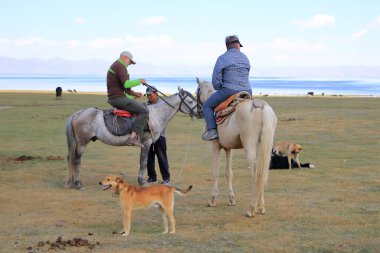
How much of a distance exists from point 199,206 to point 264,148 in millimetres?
1864

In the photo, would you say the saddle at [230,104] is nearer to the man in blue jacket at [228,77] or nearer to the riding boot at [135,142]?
the man in blue jacket at [228,77]

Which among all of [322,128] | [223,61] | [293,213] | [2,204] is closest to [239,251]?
[293,213]

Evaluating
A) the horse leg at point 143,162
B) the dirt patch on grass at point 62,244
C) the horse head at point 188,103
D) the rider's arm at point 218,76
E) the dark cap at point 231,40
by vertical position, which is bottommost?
the dirt patch on grass at point 62,244

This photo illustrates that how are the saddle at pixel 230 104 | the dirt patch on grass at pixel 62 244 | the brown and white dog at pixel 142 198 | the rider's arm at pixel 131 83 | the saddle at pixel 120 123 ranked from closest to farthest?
the dirt patch on grass at pixel 62 244
the brown and white dog at pixel 142 198
the saddle at pixel 230 104
the rider's arm at pixel 131 83
the saddle at pixel 120 123

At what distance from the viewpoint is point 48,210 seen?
10625 millimetres

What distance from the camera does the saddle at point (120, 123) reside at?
12859 millimetres

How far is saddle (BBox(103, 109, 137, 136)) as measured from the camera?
12859mm

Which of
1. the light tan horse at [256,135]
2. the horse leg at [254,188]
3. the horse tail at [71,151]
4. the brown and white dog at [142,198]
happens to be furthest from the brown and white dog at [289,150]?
the brown and white dog at [142,198]

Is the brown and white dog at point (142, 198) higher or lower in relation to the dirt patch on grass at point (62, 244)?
higher

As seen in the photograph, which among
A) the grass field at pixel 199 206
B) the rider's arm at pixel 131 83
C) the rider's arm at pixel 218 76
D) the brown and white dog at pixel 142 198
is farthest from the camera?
the rider's arm at pixel 131 83

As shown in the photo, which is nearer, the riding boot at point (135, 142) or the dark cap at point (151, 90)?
the riding boot at point (135, 142)

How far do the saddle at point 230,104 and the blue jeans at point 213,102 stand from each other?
0.12 metres

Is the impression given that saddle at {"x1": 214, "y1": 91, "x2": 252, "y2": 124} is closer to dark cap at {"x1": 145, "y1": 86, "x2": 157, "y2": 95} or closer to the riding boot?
the riding boot

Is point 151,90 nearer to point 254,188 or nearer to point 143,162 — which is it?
point 143,162
